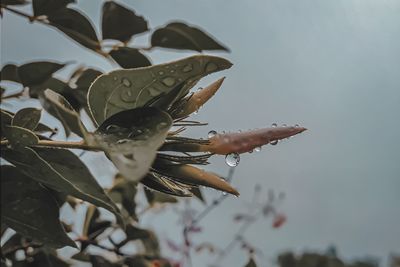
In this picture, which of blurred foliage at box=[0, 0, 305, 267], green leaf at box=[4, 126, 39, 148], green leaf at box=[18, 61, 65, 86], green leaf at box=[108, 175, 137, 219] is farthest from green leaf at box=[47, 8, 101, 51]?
Answer: green leaf at box=[108, 175, 137, 219]

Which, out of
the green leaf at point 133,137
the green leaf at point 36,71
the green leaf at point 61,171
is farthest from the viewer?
the green leaf at point 36,71

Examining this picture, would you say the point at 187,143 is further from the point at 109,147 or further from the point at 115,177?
the point at 115,177

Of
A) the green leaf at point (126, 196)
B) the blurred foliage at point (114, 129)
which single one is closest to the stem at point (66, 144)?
the blurred foliage at point (114, 129)

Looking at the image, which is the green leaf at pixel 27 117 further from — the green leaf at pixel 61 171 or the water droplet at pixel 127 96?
the water droplet at pixel 127 96

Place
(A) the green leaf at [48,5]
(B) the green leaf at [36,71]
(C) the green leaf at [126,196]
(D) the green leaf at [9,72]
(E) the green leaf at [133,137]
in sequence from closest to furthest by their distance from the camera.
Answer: (E) the green leaf at [133,137] → (B) the green leaf at [36,71] → (A) the green leaf at [48,5] → (D) the green leaf at [9,72] → (C) the green leaf at [126,196]

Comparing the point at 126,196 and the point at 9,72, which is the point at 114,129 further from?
the point at 126,196

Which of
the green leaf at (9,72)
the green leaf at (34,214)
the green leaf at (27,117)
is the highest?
the green leaf at (27,117)

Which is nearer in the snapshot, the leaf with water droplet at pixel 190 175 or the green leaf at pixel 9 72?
the leaf with water droplet at pixel 190 175

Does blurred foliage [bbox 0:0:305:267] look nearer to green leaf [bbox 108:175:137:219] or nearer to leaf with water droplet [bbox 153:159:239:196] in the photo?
leaf with water droplet [bbox 153:159:239:196]
